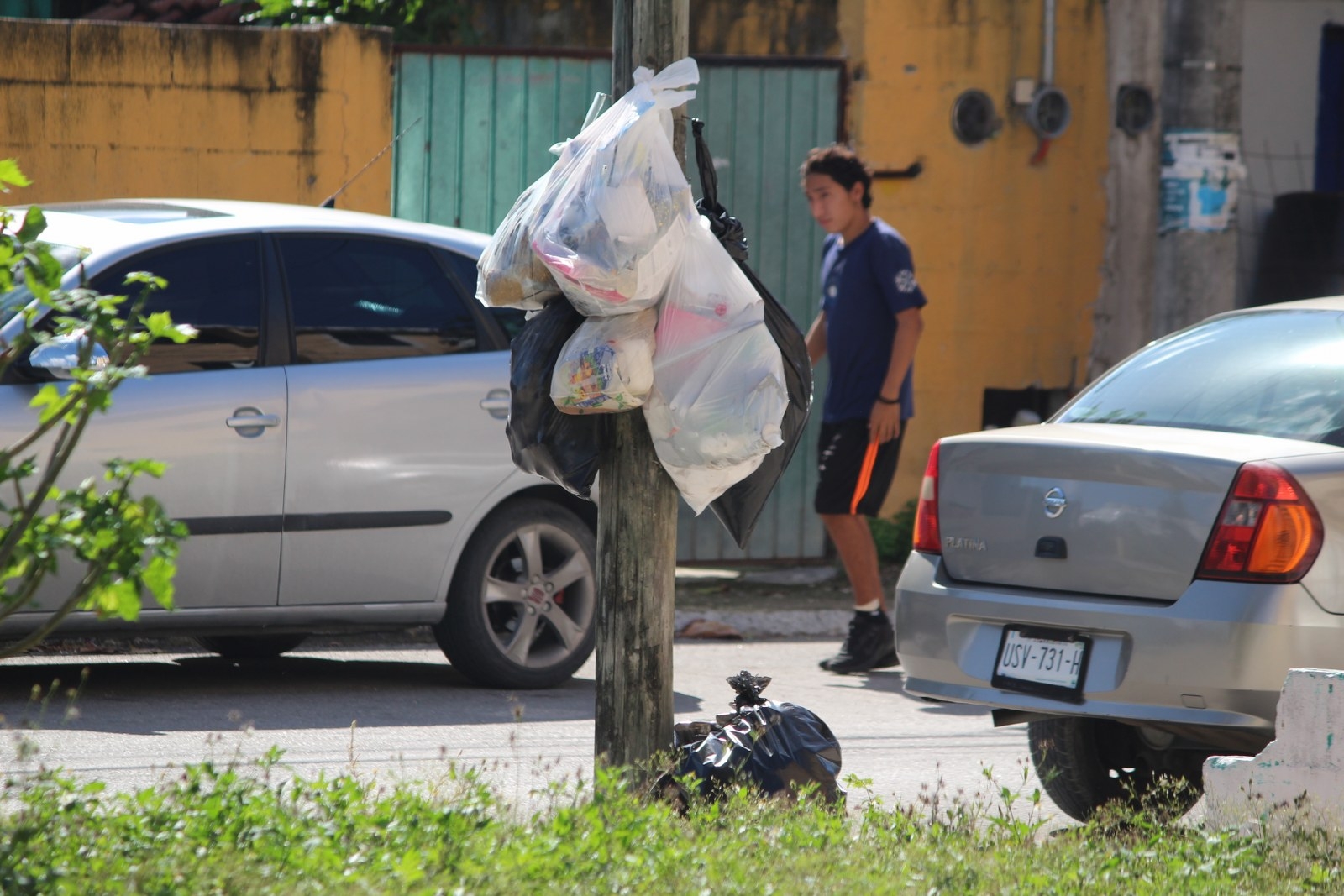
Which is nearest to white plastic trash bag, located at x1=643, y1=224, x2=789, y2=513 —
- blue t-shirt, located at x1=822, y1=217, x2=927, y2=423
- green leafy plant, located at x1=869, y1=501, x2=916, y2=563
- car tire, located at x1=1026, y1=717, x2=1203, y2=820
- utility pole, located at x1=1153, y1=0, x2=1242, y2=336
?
car tire, located at x1=1026, y1=717, x2=1203, y2=820

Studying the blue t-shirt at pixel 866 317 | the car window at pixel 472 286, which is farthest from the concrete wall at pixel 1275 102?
the car window at pixel 472 286

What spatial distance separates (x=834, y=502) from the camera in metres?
8.00

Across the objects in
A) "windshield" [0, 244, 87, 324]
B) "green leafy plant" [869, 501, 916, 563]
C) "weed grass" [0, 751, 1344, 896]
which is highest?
"windshield" [0, 244, 87, 324]

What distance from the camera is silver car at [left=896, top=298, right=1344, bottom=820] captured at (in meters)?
4.82

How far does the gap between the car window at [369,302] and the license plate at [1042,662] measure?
2805 millimetres

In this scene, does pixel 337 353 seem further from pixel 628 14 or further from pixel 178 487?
pixel 628 14

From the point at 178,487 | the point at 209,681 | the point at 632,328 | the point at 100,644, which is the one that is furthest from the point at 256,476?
the point at 632,328

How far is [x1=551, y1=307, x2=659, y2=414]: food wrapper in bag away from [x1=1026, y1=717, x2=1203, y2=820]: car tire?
67.9 inches

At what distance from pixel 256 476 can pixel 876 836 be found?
3.02 meters

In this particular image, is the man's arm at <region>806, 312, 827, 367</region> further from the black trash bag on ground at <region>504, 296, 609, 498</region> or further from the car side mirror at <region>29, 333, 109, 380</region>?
the black trash bag on ground at <region>504, 296, 609, 498</region>

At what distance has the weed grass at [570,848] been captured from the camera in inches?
148

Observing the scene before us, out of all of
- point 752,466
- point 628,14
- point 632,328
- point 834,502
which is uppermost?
point 628,14

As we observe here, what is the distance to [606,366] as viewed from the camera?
447 centimetres

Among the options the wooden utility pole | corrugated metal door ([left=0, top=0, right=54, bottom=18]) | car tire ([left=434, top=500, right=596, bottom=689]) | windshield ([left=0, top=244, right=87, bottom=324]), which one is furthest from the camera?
corrugated metal door ([left=0, top=0, right=54, bottom=18])
